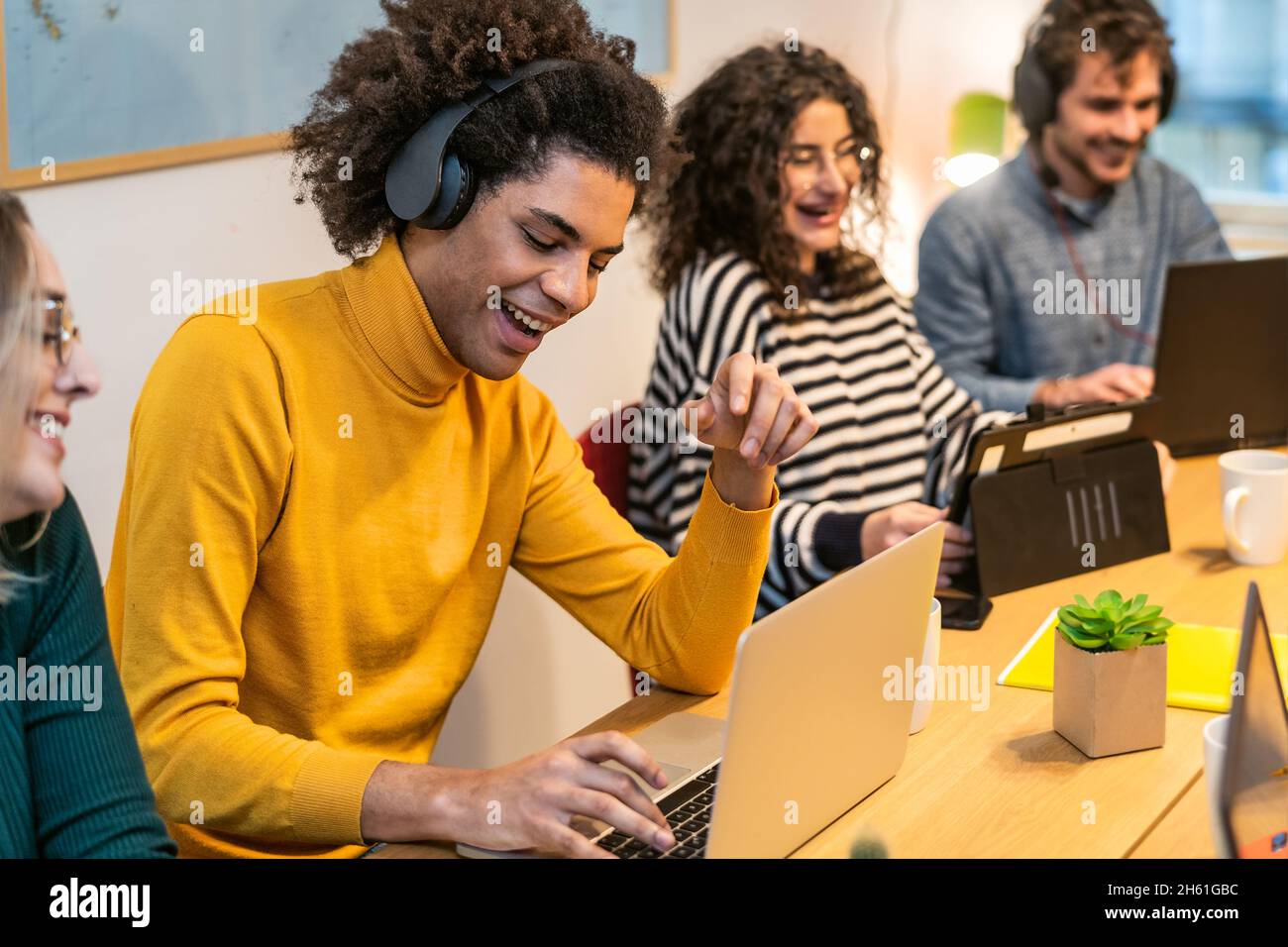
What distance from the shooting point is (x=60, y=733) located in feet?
3.26

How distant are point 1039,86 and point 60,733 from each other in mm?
1988

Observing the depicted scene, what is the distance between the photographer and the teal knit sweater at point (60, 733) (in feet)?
3.22

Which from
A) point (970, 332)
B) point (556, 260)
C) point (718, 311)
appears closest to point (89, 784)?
point (556, 260)

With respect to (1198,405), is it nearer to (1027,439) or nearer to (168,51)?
(1027,439)

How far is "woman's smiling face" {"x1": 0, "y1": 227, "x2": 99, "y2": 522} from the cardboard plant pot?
2.61 feet

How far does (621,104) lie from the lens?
126 cm

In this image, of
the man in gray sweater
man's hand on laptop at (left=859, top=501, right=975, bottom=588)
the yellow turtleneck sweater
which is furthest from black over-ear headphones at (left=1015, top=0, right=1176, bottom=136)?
the yellow turtleneck sweater

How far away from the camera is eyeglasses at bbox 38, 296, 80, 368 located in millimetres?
938

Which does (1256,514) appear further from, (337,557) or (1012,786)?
(337,557)

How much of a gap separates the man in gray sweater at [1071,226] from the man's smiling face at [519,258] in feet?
3.98

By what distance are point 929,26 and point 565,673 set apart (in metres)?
1.78
